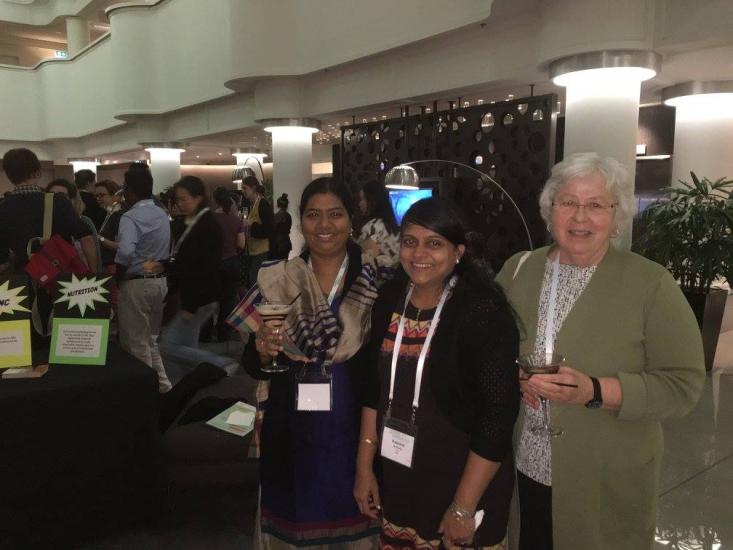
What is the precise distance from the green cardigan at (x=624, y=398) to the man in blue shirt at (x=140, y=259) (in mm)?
3116

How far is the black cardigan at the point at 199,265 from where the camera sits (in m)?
4.02

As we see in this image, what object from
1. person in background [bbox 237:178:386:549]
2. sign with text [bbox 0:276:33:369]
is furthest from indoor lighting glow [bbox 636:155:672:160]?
sign with text [bbox 0:276:33:369]

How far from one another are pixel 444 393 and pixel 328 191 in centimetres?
78

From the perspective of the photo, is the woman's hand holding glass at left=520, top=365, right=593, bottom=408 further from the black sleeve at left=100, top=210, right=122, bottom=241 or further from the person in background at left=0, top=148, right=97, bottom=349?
the black sleeve at left=100, top=210, right=122, bottom=241

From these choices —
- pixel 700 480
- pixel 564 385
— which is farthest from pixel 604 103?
pixel 564 385

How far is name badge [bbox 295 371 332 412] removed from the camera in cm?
169

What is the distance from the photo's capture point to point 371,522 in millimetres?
1835

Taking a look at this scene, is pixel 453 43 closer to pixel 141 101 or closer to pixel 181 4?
pixel 181 4

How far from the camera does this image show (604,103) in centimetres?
448

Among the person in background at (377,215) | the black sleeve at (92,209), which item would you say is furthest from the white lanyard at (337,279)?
the black sleeve at (92,209)

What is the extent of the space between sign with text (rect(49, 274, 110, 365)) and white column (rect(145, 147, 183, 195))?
11285 millimetres

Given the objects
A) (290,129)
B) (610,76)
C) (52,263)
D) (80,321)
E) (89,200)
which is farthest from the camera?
(290,129)

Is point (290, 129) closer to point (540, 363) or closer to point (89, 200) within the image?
point (89, 200)

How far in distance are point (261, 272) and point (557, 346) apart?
0.94 metres
